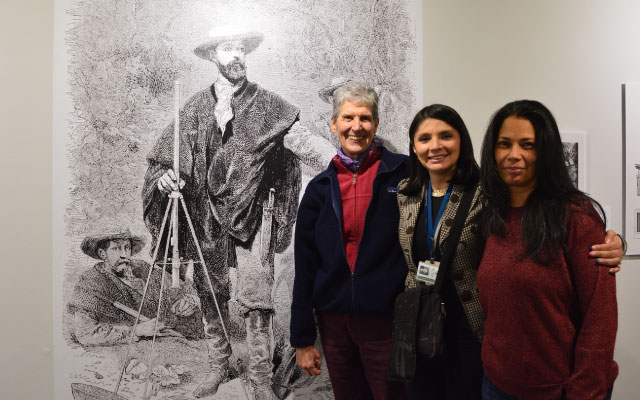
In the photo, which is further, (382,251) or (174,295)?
(174,295)

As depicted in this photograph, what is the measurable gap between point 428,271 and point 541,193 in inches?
15.7

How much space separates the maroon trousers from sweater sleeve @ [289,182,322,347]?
0.21 feet

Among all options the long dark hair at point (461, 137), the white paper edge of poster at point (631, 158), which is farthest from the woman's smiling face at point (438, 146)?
the white paper edge of poster at point (631, 158)

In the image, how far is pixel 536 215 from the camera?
108cm

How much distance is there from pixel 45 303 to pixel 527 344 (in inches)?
79.4

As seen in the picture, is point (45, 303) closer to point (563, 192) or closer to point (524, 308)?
point (524, 308)

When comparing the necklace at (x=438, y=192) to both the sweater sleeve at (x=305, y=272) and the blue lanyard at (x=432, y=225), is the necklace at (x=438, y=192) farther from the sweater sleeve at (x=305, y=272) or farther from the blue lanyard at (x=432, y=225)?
the sweater sleeve at (x=305, y=272)

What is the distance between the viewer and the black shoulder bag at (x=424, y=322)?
1229 mm

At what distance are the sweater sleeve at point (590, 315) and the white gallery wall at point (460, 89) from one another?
915 mm

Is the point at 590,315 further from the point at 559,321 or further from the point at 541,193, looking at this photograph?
the point at 541,193

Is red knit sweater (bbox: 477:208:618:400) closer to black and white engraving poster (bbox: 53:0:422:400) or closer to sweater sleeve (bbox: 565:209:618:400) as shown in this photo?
sweater sleeve (bbox: 565:209:618:400)

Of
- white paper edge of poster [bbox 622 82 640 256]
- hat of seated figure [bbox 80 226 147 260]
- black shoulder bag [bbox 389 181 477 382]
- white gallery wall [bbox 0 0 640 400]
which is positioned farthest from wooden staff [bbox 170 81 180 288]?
white paper edge of poster [bbox 622 82 640 256]

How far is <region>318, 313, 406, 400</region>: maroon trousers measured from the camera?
1497 millimetres

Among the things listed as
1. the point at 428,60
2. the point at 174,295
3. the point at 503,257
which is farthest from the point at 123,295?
the point at 428,60
